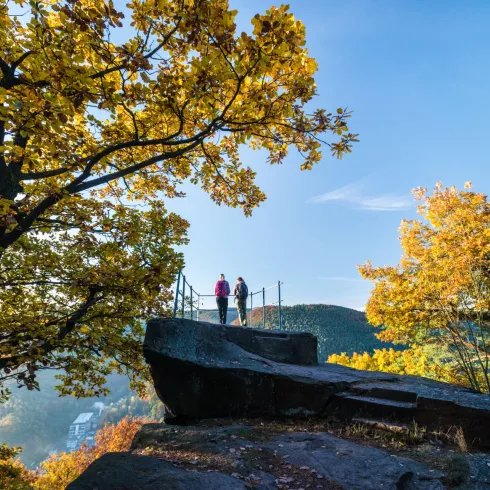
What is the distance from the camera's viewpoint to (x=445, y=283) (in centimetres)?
1218

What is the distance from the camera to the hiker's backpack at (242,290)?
13.1m

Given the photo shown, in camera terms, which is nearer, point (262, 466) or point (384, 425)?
point (262, 466)

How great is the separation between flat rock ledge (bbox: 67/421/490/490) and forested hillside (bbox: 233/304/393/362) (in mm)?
43463

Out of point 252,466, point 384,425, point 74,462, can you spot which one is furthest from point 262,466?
point 74,462

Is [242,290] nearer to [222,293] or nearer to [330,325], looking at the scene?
[222,293]

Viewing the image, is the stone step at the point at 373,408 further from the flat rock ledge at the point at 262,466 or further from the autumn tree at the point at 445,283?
the autumn tree at the point at 445,283

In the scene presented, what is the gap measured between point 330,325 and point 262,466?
54.6 metres

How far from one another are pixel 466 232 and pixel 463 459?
12941 millimetres

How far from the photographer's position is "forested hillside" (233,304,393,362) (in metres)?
51.1

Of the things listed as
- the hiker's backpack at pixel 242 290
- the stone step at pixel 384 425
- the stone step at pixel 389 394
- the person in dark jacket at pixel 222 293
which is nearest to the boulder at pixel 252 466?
the stone step at pixel 384 425

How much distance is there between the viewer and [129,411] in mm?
104000

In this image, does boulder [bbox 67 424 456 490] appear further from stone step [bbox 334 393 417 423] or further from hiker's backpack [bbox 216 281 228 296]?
hiker's backpack [bbox 216 281 228 296]

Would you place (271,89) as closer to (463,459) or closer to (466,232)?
(463,459)

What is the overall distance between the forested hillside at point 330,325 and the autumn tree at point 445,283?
33218mm
